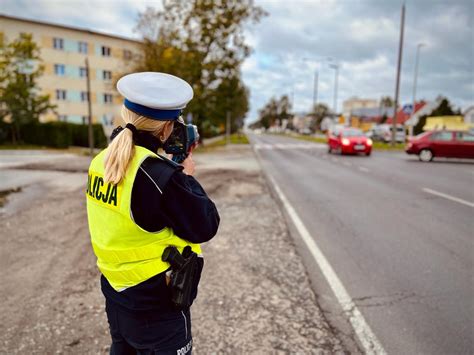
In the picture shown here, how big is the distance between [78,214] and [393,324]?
6.13 m

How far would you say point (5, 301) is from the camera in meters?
3.63

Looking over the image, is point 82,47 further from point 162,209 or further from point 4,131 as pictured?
point 162,209

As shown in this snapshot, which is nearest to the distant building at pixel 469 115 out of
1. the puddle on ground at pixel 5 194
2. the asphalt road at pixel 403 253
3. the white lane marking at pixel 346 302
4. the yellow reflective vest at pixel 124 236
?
the asphalt road at pixel 403 253

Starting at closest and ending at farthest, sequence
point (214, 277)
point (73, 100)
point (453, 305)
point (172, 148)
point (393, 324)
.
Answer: point (172, 148) < point (393, 324) < point (453, 305) < point (214, 277) < point (73, 100)

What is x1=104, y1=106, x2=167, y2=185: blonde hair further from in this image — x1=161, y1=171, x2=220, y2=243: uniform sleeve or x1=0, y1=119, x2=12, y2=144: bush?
x1=0, y1=119, x2=12, y2=144: bush

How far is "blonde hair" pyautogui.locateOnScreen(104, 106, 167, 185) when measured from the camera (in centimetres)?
148

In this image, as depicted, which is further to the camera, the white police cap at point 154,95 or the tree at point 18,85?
the tree at point 18,85

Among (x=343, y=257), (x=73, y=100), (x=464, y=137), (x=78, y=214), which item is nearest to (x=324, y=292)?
(x=343, y=257)

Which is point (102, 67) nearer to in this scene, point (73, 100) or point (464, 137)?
point (73, 100)

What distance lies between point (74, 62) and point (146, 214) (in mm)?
49979

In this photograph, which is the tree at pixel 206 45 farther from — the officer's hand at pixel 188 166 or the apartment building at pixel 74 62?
the officer's hand at pixel 188 166

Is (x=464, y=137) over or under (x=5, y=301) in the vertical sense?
over

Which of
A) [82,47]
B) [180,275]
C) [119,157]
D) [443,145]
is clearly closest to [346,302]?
[180,275]

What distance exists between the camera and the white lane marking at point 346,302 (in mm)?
2955
